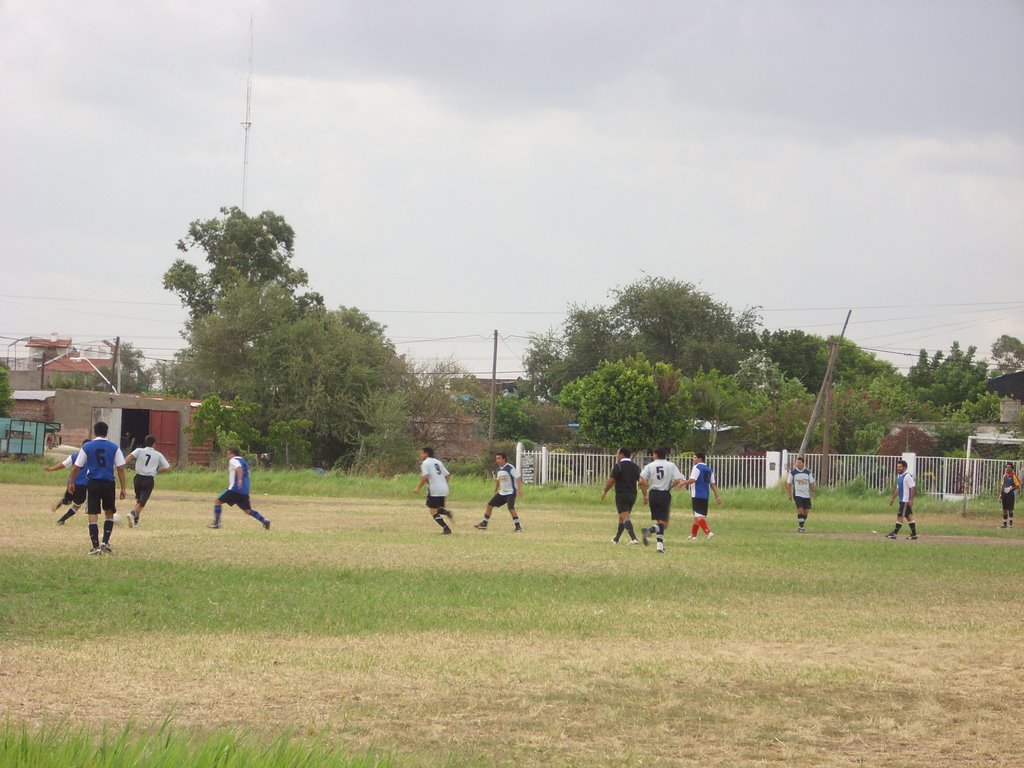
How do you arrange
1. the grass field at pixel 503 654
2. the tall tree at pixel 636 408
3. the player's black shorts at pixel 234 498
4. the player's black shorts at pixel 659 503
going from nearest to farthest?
the grass field at pixel 503 654 → the player's black shorts at pixel 659 503 → the player's black shorts at pixel 234 498 → the tall tree at pixel 636 408

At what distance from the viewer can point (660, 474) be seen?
20.0 m

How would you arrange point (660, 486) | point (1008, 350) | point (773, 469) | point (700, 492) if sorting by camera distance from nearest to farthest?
point (660, 486)
point (700, 492)
point (773, 469)
point (1008, 350)

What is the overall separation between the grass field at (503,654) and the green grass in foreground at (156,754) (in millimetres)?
21

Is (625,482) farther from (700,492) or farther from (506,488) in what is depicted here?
(506,488)

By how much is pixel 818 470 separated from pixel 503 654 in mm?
38649

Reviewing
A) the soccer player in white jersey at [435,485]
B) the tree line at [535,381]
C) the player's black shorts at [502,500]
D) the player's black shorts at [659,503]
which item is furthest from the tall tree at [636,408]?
the player's black shorts at [659,503]

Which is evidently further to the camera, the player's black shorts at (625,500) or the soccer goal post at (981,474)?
the soccer goal post at (981,474)

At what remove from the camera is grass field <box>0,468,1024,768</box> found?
7117mm

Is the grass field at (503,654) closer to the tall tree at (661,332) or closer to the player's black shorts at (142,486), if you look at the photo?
the player's black shorts at (142,486)

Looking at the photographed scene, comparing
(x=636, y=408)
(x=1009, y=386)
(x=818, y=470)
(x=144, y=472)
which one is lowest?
(x=144, y=472)

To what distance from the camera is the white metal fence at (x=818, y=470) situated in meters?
42.2

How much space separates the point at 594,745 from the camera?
7137 millimetres

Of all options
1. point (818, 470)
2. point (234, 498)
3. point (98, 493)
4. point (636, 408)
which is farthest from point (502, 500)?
point (818, 470)

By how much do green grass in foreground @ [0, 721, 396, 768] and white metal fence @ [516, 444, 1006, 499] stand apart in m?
39.1
